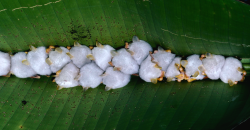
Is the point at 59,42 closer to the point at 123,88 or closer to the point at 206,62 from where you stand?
the point at 123,88

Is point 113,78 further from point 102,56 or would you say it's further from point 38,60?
point 38,60

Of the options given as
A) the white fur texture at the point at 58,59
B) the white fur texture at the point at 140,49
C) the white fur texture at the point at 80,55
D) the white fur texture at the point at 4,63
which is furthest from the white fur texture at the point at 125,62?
the white fur texture at the point at 4,63

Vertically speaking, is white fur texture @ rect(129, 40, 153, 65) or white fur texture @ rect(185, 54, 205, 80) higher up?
white fur texture @ rect(129, 40, 153, 65)

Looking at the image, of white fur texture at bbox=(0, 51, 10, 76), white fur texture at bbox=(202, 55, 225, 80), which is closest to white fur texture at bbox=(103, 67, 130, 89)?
white fur texture at bbox=(202, 55, 225, 80)

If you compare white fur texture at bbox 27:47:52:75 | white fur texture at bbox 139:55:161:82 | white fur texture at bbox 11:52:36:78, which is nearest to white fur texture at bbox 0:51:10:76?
white fur texture at bbox 11:52:36:78

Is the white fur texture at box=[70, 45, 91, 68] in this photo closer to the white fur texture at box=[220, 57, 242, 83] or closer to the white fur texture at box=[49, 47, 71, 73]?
the white fur texture at box=[49, 47, 71, 73]

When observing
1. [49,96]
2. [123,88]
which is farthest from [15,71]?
[123,88]

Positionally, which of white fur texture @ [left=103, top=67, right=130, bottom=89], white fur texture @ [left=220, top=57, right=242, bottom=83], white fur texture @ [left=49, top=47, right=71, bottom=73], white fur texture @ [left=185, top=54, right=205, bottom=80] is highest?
white fur texture @ [left=49, top=47, right=71, bottom=73]
